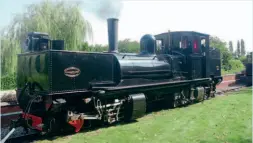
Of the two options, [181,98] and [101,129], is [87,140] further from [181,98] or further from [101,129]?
[181,98]

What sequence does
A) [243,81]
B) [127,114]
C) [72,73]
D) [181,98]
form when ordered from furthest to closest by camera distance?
1. [243,81]
2. [181,98]
3. [127,114]
4. [72,73]

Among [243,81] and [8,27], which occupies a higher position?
[8,27]

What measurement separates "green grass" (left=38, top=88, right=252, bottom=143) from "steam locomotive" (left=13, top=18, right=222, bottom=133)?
599 millimetres

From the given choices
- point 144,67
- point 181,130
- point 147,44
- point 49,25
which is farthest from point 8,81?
point 181,130

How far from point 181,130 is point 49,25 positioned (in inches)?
629

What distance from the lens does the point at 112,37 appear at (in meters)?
9.27

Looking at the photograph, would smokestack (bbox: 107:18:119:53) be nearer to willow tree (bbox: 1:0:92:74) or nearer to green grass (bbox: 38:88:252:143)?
green grass (bbox: 38:88:252:143)

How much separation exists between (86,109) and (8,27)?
17.1m

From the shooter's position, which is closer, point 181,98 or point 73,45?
point 181,98

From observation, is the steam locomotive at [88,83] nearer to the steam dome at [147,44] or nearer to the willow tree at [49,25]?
the steam dome at [147,44]

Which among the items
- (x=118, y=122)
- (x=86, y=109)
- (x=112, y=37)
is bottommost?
(x=118, y=122)

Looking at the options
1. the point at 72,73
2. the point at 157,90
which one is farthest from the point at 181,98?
the point at 72,73

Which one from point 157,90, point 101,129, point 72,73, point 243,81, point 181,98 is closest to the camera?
point 72,73

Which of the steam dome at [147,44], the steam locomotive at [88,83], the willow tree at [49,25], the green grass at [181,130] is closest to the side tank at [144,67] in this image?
the steam locomotive at [88,83]
